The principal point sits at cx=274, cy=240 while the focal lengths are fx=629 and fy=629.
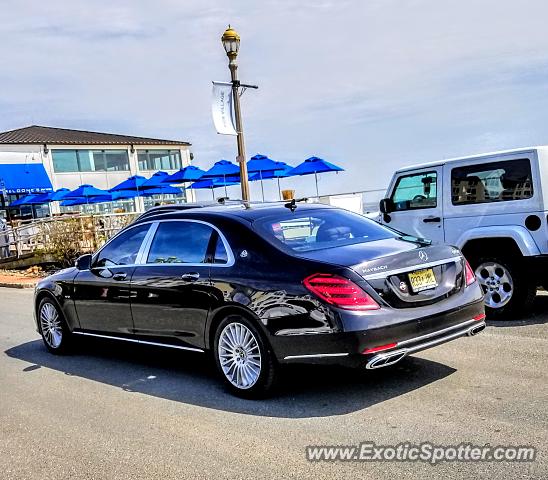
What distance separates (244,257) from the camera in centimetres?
507

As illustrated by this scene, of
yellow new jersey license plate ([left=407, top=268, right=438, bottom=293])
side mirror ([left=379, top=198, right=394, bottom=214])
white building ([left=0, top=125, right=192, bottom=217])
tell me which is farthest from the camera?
white building ([left=0, top=125, right=192, bottom=217])

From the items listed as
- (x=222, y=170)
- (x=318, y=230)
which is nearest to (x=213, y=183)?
(x=222, y=170)

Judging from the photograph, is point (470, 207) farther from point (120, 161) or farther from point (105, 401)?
point (120, 161)

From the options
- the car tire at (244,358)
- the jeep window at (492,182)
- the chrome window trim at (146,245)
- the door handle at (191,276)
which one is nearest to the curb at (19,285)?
the chrome window trim at (146,245)

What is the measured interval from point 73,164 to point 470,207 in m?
38.5

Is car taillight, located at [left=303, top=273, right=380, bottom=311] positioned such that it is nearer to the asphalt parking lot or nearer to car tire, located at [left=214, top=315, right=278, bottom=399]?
car tire, located at [left=214, top=315, right=278, bottom=399]

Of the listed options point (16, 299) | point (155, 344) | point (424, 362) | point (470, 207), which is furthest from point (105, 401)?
point (16, 299)

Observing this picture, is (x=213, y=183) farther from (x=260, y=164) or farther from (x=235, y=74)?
(x=235, y=74)

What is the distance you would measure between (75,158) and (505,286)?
3918cm

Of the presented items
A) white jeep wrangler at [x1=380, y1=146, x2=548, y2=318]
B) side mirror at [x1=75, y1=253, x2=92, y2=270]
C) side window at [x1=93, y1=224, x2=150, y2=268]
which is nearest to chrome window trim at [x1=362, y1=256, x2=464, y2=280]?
white jeep wrangler at [x1=380, y1=146, x2=548, y2=318]

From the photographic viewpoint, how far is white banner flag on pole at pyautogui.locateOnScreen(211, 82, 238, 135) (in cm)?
1343

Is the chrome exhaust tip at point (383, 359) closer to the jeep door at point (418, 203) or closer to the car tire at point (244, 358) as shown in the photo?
the car tire at point (244, 358)

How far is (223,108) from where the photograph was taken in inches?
537

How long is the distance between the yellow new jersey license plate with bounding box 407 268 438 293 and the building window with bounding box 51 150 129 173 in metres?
39.6
